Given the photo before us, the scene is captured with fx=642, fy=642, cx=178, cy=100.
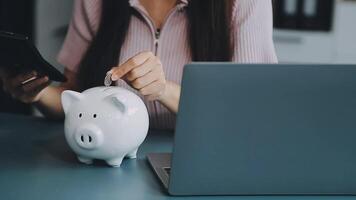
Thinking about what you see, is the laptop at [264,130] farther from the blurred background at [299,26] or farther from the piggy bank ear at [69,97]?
the blurred background at [299,26]

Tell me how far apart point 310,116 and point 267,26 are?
22.0 inches

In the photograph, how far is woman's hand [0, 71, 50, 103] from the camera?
1.13 metres

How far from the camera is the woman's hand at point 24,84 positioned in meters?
1.13

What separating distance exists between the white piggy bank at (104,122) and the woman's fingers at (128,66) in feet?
0.07

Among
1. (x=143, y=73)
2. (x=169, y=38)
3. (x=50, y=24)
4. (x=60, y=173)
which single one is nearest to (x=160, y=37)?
(x=169, y=38)

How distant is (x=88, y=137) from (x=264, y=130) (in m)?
0.26

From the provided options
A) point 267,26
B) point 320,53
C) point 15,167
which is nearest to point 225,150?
point 15,167

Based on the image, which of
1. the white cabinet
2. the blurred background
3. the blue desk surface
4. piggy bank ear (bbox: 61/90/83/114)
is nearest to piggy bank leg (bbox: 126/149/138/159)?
the blue desk surface

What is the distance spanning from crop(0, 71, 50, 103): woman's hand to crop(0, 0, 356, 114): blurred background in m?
1.32

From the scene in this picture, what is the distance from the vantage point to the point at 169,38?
137cm

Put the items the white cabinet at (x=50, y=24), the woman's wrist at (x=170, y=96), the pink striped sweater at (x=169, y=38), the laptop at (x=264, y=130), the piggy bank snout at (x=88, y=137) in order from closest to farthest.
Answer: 1. the laptop at (x=264, y=130)
2. the piggy bank snout at (x=88, y=137)
3. the woman's wrist at (x=170, y=96)
4. the pink striped sweater at (x=169, y=38)
5. the white cabinet at (x=50, y=24)

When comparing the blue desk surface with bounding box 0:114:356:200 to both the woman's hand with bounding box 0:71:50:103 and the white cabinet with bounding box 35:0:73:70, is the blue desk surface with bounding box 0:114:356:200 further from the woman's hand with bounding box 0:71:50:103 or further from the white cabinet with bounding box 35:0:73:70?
the white cabinet with bounding box 35:0:73:70

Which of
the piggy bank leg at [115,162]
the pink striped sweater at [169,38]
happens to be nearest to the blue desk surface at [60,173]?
the piggy bank leg at [115,162]

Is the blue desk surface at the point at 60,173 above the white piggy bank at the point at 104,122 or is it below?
below
